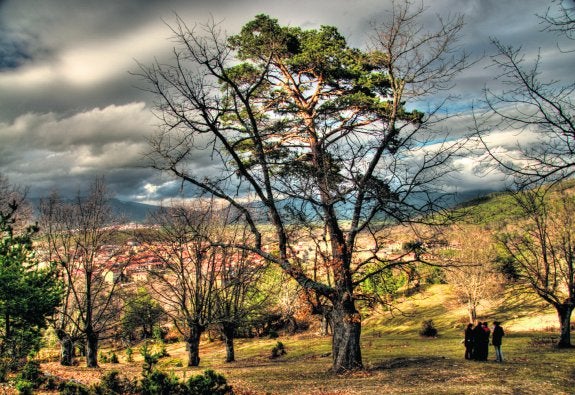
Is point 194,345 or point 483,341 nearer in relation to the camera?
point 483,341

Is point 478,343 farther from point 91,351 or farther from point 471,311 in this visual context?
point 471,311

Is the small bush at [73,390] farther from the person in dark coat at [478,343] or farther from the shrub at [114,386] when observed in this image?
the person in dark coat at [478,343]

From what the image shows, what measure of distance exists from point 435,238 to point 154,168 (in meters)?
9.45

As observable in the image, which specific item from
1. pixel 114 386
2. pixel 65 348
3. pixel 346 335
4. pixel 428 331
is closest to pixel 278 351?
pixel 428 331

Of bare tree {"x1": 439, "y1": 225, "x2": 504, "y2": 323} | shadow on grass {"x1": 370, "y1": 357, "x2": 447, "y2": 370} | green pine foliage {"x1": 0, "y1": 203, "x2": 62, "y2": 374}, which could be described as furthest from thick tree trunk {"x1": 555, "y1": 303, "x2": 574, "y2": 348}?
green pine foliage {"x1": 0, "y1": 203, "x2": 62, "y2": 374}

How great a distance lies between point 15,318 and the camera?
16953 millimetres

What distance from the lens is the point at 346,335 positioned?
12477 millimetres

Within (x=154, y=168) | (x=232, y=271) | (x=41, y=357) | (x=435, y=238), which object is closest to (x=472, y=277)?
(x=232, y=271)

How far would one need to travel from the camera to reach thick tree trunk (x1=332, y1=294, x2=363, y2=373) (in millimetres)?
12453

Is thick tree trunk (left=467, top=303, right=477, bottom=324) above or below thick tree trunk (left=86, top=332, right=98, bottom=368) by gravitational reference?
below

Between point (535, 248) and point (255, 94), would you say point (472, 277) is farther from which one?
point (255, 94)

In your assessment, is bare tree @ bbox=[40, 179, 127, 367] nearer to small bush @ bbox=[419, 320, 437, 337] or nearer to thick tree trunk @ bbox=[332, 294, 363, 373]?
thick tree trunk @ bbox=[332, 294, 363, 373]

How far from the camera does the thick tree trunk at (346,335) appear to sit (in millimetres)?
12453

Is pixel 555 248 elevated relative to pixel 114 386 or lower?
elevated
